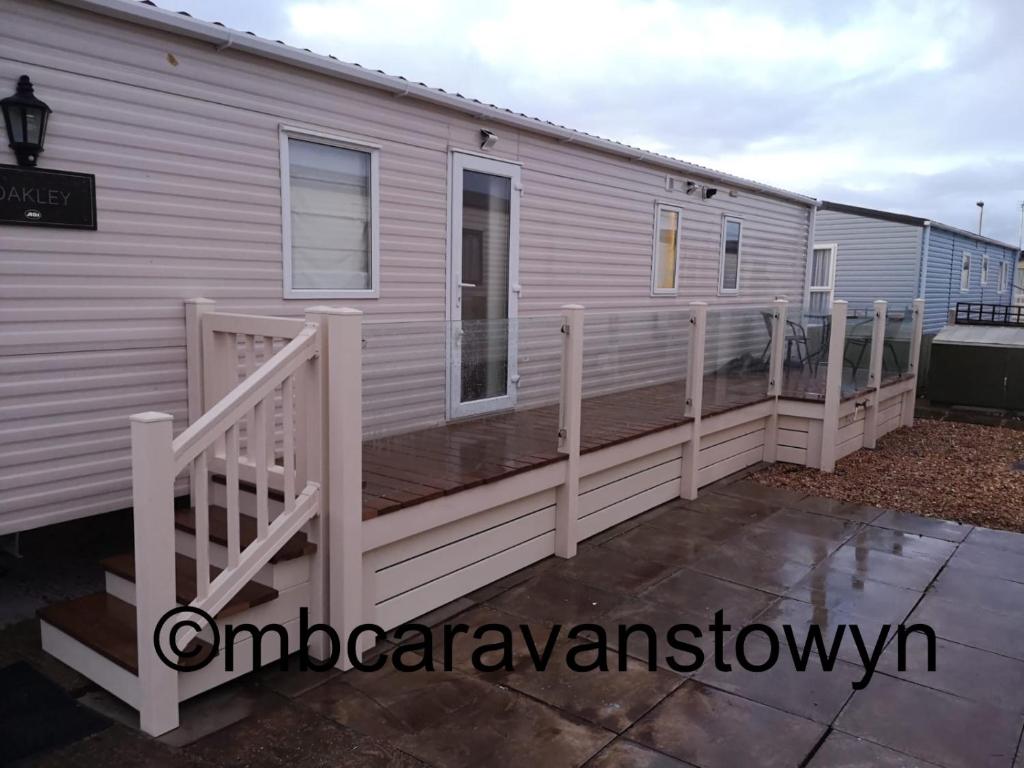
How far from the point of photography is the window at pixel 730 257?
27.4ft

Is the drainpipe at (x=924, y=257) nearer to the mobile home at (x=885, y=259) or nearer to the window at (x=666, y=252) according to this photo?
the mobile home at (x=885, y=259)

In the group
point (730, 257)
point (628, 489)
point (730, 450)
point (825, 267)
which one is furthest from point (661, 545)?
point (825, 267)

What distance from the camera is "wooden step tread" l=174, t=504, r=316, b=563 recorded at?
9.56 ft

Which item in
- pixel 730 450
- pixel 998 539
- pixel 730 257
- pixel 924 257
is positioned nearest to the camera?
pixel 998 539

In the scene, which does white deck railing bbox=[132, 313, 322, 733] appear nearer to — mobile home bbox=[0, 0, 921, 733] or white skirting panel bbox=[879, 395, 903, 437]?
mobile home bbox=[0, 0, 921, 733]

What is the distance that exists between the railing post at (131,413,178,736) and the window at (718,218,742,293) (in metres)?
7.01

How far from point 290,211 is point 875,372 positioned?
590cm

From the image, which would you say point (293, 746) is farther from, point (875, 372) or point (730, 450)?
point (875, 372)

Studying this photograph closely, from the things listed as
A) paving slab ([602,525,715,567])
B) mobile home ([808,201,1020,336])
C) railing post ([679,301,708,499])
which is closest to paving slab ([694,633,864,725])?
paving slab ([602,525,715,567])

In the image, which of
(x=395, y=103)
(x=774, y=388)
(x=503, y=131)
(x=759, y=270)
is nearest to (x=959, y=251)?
(x=759, y=270)

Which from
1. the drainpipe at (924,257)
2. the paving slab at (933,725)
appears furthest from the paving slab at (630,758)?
the drainpipe at (924,257)

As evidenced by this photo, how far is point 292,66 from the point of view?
3.94m

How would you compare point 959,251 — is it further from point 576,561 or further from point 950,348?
point 576,561

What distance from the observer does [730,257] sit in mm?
8539
